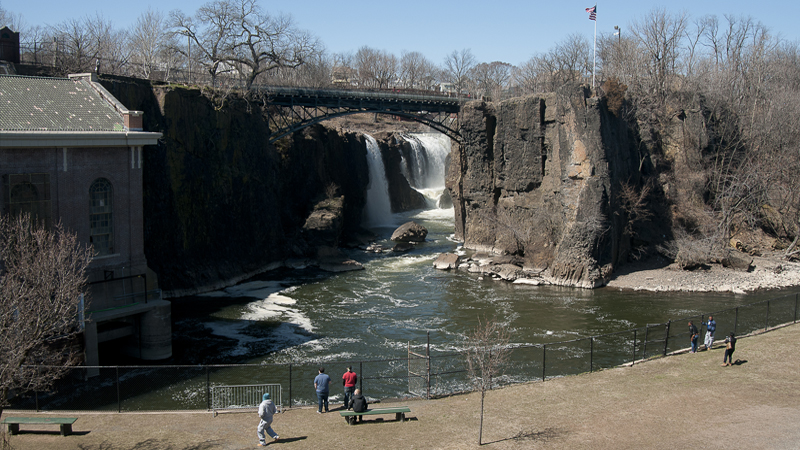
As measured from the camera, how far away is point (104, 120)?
26922 millimetres

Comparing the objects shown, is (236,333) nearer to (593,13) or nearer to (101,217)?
(101,217)

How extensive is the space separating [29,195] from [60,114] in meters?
3.90

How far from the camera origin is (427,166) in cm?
8838

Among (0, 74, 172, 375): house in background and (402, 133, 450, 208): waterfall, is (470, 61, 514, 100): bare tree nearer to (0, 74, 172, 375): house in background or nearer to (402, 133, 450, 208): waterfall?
(402, 133, 450, 208): waterfall

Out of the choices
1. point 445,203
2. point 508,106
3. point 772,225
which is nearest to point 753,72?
point 772,225

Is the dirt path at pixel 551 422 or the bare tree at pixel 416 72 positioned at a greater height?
the bare tree at pixel 416 72

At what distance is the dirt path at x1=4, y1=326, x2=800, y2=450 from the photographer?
15.8 meters

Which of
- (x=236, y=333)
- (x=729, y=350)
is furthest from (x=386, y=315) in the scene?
(x=729, y=350)

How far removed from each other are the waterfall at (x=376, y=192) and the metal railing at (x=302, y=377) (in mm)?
44888

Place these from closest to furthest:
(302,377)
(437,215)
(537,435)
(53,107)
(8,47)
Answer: (537,435) → (302,377) → (53,107) → (8,47) → (437,215)

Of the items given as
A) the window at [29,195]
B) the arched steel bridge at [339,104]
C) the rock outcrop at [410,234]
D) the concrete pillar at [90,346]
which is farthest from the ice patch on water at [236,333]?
the rock outcrop at [410,234]

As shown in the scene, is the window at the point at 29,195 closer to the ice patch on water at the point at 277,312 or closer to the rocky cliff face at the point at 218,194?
the rocky cliff face at the point at 218,194

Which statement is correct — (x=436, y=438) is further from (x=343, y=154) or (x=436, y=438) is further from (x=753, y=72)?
(x=753, y=72)

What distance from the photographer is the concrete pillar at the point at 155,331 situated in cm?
2664
